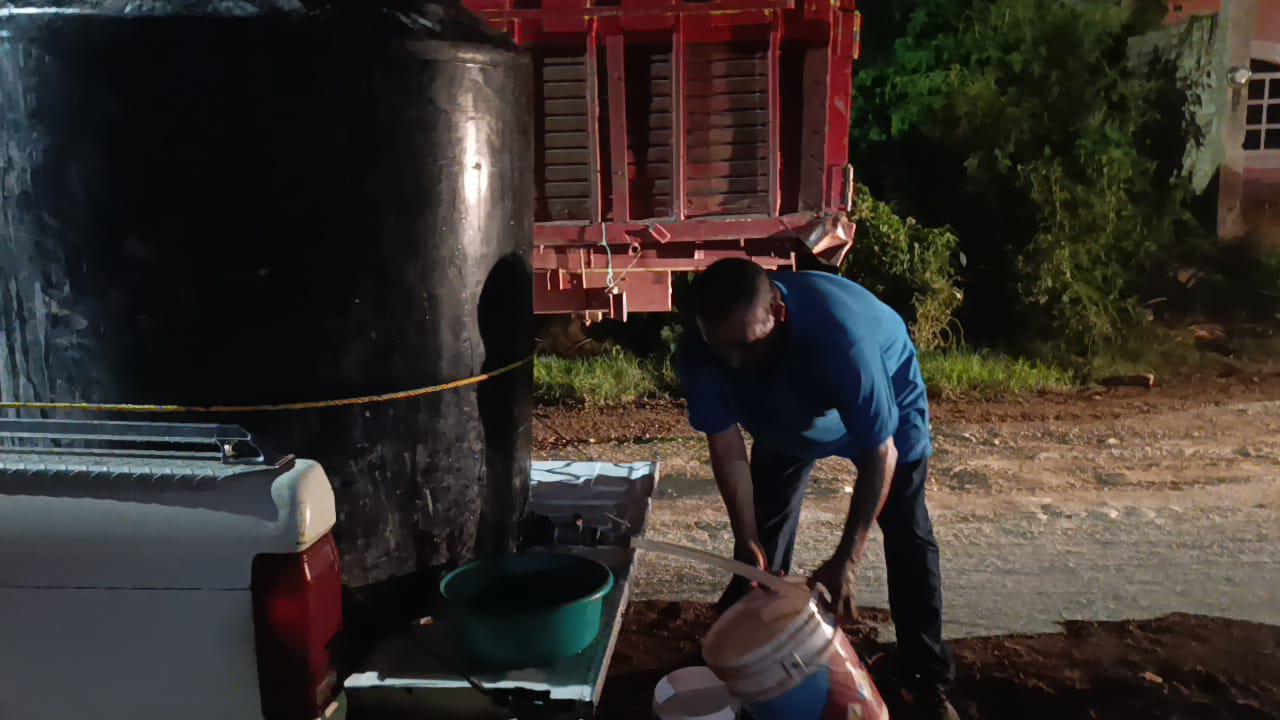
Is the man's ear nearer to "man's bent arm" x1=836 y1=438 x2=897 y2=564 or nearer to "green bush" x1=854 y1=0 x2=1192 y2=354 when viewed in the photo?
"man's bent arm" x1=836 y1=438 x2=897 y2=564

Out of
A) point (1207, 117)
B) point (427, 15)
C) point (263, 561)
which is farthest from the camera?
point (1207, 117)

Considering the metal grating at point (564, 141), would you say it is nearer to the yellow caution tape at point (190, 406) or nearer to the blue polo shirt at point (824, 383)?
the blue polo shirt at point (824, 383)

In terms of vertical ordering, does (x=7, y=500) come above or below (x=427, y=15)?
below

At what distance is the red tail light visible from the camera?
181cm

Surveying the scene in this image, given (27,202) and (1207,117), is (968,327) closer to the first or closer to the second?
(1207,117)

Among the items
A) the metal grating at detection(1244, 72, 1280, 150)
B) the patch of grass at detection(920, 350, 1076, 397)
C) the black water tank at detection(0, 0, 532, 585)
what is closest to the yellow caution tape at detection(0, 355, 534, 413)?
the black water tank at detection(0, 0, 532, 585)

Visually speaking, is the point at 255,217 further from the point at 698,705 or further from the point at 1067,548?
the point at 1067,548

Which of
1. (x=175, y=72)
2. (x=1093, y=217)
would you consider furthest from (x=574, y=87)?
(x=1093, y=217)

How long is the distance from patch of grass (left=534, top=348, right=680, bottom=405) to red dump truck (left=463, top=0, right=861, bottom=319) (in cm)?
189

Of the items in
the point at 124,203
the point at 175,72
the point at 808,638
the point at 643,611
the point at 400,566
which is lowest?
the point at 643,611

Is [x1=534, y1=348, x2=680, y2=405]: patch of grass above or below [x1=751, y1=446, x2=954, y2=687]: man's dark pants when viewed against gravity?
below

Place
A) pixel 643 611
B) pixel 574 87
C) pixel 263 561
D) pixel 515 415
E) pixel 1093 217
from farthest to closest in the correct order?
pixel 1093 217
pixel 574 87
pixel 643 611
pixel 515 415
pixel 263 561

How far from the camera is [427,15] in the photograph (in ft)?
7.97

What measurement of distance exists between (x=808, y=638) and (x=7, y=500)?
5.49ft
